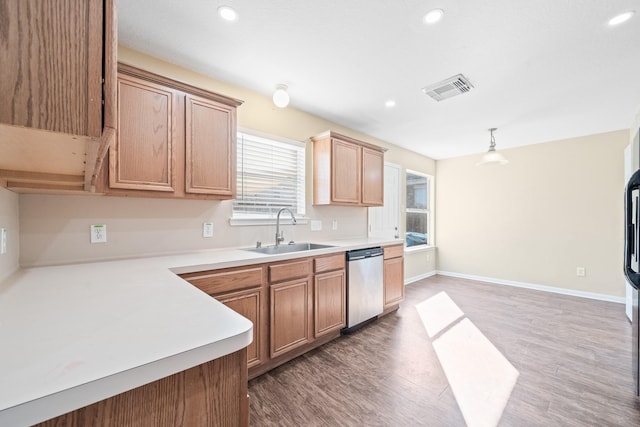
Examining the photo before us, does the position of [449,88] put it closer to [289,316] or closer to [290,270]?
[290,270]

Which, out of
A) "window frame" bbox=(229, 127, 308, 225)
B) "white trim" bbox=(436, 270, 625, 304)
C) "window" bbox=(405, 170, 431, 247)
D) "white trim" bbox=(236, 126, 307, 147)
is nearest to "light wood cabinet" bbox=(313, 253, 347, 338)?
"window frame" bbox=(229, 127, 308, 225)

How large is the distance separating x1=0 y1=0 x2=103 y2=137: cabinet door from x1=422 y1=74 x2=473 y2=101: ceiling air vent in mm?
2629

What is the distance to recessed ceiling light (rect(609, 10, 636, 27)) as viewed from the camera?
1.67 m

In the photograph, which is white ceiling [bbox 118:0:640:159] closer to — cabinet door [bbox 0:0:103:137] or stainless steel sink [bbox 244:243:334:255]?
cabinet door [bbox 0:0:103:137]

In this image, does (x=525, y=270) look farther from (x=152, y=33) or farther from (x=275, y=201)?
(x=152, y=33)

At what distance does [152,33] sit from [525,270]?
233 inches

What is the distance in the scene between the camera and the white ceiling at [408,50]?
1668 mm

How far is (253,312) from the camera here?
201cm

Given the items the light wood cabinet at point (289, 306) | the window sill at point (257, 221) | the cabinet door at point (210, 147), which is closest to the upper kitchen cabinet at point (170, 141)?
the cabinet door at point (210, 147)

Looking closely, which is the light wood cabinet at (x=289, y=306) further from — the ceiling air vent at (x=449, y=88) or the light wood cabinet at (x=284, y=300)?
the ceiling air vent at (x=449, y=88)

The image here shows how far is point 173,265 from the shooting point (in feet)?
5.64

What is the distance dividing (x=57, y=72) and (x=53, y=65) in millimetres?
15

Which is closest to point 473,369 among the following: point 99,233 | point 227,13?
point 99,233

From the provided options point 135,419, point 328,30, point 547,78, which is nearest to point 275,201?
point 328,30
